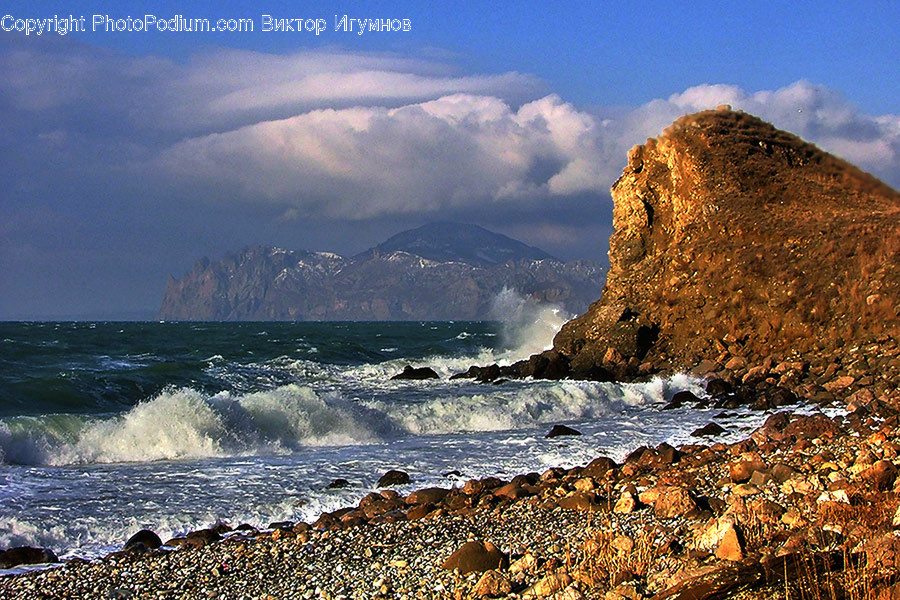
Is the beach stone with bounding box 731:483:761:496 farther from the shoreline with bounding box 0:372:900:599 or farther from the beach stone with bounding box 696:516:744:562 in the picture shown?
the beach stone with bounding box 696:516:744:562

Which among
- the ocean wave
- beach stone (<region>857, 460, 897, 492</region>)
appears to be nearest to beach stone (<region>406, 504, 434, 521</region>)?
beach stone (<region>857, 460, 897, 492</region>)

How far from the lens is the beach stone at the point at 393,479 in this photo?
1173 cm

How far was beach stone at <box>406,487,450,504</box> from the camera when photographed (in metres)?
10.4

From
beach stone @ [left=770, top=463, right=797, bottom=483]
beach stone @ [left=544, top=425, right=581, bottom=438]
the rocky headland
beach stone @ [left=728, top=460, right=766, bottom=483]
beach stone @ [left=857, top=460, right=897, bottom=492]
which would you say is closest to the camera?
the rocky headland

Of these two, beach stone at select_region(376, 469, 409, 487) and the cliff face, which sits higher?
the cliff face

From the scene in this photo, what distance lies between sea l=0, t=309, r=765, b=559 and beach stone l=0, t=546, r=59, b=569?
11.2 inches

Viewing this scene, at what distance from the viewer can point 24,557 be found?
8.47m

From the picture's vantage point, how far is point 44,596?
23.9 ft

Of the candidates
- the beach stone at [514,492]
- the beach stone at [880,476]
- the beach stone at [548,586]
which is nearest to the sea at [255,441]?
the beach stone at [514,492]

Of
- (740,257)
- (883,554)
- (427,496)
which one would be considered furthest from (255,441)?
(740,257)

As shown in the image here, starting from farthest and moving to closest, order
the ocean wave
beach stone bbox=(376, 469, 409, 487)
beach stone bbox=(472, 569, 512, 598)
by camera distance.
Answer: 1. the ocean wave
2. beach stone bbox=(376, 469, 409, 487)
3. beach stone bbox=(472, 569, 512, 598)

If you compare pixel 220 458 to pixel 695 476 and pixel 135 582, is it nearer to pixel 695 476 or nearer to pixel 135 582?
pixel 135 582

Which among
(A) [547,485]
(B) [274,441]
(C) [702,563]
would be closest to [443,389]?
(B) [274,441]

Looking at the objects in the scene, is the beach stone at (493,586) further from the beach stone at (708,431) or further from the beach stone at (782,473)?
the beach stone at (708,431)
